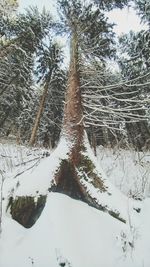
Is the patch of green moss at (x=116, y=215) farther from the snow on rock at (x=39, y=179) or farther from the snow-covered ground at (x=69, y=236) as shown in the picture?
the snow on rock at (x=39, y=179)

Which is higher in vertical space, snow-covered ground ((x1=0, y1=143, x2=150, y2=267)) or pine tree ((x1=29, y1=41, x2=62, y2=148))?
pine tree ((x1=29, y1=41, x2=62, y2=148))

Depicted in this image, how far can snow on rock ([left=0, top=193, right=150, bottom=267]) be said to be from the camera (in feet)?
9.87

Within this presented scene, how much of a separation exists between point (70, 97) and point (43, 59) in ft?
49.6

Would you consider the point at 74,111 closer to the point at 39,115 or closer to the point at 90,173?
the point at 90,173

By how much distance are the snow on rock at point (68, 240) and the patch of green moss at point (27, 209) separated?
77 mm

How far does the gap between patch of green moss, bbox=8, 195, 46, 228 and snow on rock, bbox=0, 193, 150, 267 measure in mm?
77

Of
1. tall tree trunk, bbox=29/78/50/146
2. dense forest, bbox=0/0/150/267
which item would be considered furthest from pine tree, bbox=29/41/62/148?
dense forest, bbox=0/0/150/267

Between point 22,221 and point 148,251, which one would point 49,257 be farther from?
point 148,251

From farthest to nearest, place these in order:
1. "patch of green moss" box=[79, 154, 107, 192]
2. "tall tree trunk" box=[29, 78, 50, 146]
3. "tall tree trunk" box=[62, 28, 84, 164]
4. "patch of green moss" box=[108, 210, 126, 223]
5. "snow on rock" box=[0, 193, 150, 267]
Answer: "tall tree trunk" box=[29, 78, 50, 146] < "tall tree trunk" box=[62, 28, 84, 164] < "patch of green moss" box=[79, 154, 107, 192] < "patch of green moss" box=[108, 210, 126, 223] < "snow on rock" box=[0, 193, 150, 267]

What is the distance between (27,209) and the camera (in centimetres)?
361

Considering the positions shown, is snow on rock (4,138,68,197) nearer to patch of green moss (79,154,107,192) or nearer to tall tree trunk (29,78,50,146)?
patch of green moss (79,154,107,192)

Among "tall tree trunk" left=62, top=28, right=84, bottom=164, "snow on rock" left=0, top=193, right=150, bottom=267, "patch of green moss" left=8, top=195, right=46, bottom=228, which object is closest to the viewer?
"snow on rock" left=0, top=193, right=150, bottom=267

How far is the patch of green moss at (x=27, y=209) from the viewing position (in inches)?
139

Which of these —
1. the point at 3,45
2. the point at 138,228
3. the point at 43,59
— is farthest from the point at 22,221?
the point at 43,59
